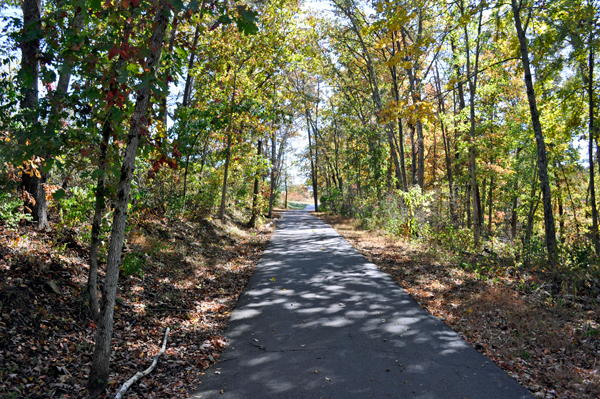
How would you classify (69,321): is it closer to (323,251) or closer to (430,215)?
(323,251)

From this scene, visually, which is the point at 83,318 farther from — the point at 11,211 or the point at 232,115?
the point at 232,115

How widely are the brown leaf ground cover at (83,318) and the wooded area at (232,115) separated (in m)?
0.12

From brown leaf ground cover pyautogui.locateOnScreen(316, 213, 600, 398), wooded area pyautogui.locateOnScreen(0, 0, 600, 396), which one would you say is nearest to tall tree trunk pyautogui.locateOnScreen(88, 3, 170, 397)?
wooded area pyautogui.locateOnScreen(0, 0, 600, 396)

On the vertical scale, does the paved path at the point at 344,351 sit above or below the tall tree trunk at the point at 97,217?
below

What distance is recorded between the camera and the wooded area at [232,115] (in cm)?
353

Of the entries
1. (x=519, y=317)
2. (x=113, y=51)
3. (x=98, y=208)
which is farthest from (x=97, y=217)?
(x=519, y=317)

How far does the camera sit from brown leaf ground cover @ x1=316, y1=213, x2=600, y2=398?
13.1ft

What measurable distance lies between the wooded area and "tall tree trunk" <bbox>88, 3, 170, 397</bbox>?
0.01m

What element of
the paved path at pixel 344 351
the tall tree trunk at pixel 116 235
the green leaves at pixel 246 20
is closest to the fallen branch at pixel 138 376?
the tall tree trunk at pixel 116 235

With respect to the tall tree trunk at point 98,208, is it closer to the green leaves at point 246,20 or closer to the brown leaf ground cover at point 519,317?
the green leaves at point 246,20

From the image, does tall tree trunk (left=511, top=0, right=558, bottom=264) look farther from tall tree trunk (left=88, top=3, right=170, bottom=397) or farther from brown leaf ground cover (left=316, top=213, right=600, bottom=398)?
tall tree trunk (left=88, top=3, right=170, bottom=397)

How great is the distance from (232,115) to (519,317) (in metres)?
12.0

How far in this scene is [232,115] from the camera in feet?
47.1

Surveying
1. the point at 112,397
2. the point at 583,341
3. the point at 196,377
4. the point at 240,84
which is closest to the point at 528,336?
the point at 583,341
